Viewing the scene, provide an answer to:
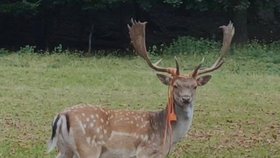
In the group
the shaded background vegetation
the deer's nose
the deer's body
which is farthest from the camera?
the shaded background vegetation

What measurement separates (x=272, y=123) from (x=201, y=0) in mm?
11582

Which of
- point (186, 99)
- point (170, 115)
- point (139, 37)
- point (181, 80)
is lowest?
point (170, 115)

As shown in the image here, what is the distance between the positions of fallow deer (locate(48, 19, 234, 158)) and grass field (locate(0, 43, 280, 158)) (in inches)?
57.3

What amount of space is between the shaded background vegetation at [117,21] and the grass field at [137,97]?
12.8 feet

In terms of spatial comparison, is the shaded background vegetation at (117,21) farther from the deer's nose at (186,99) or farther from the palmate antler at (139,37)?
the deer's nose at (186,99)

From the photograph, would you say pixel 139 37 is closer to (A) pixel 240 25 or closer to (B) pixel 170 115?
(B) pixel 170 115

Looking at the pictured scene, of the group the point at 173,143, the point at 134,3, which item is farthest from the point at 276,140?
the point at 134,3

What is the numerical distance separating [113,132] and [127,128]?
0.15 m

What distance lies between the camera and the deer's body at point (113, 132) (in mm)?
7023

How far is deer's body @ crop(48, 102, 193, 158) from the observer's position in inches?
277

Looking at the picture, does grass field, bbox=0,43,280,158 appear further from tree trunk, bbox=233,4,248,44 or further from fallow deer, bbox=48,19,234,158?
tree trunk, bbox=233,4,248,44

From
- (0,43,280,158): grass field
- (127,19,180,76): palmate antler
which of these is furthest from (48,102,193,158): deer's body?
A: (0,43,280,158): grass field

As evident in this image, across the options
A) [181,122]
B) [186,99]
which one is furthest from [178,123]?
[186,99]

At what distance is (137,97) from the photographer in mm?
12844
